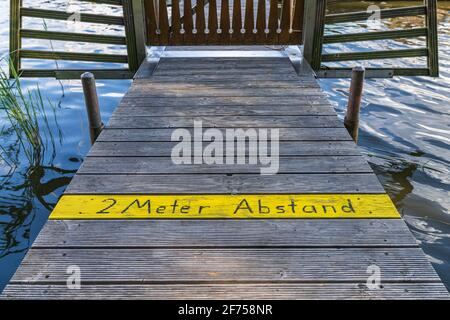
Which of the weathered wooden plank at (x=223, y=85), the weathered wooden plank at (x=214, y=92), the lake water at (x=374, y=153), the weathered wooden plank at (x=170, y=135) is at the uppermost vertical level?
the weathered wooden plank at (x=223, y=85)

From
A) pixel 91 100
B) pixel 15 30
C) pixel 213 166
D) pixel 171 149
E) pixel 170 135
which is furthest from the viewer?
pixel 15 30

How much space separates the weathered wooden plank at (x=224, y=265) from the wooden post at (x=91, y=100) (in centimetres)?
213

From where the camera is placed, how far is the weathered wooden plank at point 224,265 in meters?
2.13

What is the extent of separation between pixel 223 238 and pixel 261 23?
3.94 meters

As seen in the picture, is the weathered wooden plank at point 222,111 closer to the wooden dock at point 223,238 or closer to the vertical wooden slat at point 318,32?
the wooden dock at point 223,238

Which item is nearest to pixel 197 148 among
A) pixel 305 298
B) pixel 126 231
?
pixel 126 231

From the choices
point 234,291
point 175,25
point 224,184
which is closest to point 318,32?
point 175,25

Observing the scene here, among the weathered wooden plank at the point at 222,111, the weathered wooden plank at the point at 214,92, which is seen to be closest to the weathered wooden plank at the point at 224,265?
the weathered wooden plank at the point at 222,111

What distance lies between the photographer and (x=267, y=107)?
4.30 metres

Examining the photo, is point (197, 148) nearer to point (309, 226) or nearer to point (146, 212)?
point (146, 212)

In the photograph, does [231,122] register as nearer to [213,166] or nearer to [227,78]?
[213,166]

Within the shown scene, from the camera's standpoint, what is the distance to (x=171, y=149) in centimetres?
348

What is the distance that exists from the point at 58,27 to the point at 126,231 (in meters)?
10.4

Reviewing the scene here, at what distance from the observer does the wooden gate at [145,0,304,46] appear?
5.49 meters
